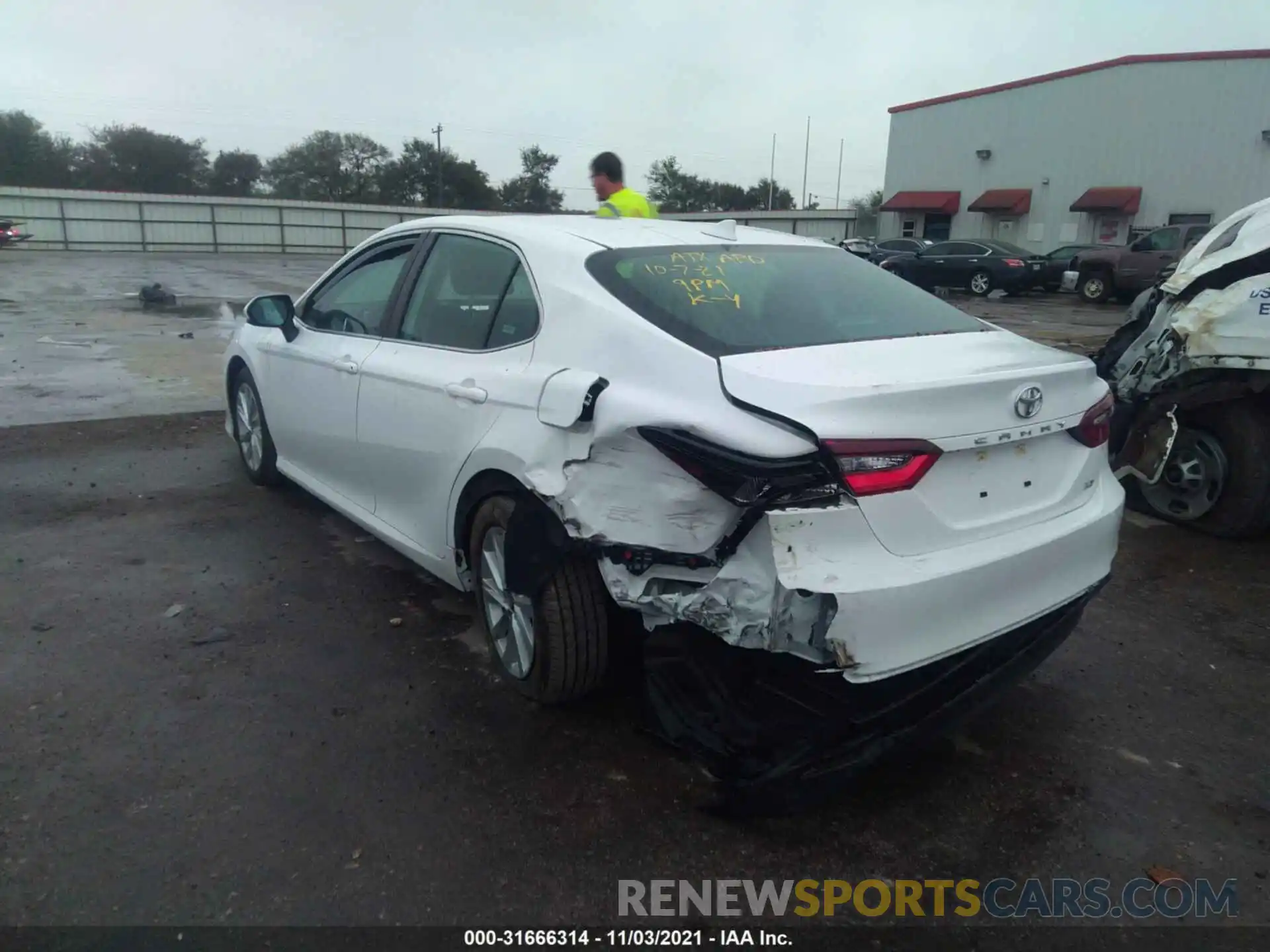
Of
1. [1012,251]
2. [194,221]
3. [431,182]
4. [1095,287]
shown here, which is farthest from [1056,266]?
[431,182]

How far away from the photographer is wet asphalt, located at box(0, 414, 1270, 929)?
2451 mm

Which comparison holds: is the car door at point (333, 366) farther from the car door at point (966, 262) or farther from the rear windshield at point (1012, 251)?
the rear windshield at point (1012, 251)

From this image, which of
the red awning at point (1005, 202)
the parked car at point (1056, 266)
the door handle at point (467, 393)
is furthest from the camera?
the red awning at point (1005, 202)

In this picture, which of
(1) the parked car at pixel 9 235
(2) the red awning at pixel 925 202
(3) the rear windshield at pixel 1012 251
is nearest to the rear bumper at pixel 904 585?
(3) the rear windshield at pixel 1012 251

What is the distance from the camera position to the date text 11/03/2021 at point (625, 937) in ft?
7.48

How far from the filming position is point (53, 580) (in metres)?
4.30

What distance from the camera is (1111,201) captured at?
3225 cm

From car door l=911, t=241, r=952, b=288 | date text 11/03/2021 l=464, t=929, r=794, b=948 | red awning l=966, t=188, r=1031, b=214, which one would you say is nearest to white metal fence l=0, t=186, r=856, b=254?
red awning l=966, t=188, r=1031, b=214

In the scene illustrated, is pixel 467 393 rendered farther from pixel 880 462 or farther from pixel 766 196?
pixel 766 196

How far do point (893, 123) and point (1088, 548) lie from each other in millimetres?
42391

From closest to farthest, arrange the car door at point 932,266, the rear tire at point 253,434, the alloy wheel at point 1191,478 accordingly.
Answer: the alloy wheel at point 1191,478 → the rear tire at point 253,434 → the car door at point 932,266

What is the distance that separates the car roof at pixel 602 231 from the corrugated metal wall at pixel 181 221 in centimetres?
3056

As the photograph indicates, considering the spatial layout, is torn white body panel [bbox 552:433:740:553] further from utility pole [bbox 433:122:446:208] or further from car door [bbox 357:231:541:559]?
utility pole [bbox 433:122:446:208]

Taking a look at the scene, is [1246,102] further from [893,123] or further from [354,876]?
[354,876]
